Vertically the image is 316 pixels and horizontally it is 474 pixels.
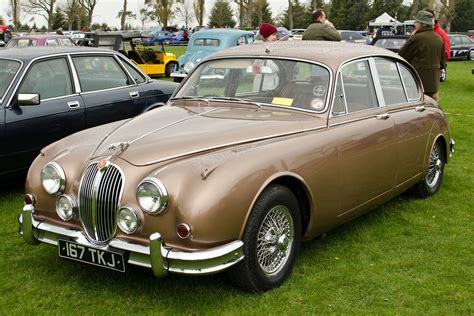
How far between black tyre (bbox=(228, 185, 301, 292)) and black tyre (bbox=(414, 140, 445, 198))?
2509mm

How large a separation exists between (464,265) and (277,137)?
5.96 ft

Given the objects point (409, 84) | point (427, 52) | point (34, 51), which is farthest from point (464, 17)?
point (34, 51)

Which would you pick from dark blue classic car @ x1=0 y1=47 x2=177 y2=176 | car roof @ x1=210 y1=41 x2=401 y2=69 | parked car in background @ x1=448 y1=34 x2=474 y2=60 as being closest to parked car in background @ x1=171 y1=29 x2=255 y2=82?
dark blue classic car @ x1=0 y1=47 x2=177 y2=176

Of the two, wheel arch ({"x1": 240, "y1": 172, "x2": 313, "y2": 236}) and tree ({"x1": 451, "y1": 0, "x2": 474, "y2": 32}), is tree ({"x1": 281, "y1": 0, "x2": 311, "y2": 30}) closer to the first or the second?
tree ({"x1": 451, "y1": 0, "x2": 474, "y2": 32})

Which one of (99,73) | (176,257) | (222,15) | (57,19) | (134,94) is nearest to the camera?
(176,257)

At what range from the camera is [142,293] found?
3785mm

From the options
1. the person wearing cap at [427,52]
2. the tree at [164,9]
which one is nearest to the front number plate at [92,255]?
the person wearing cap at [427,52]

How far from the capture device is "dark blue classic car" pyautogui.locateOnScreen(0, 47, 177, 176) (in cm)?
581

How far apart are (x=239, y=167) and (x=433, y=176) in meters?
3.45

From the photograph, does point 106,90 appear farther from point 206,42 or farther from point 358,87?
point 206,42

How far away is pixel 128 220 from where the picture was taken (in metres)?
3.39

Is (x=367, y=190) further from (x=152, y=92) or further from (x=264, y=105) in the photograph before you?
(x=152, y=92)

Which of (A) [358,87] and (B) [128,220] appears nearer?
(B) [128,220]

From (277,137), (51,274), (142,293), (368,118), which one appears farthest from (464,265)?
(51,274)
